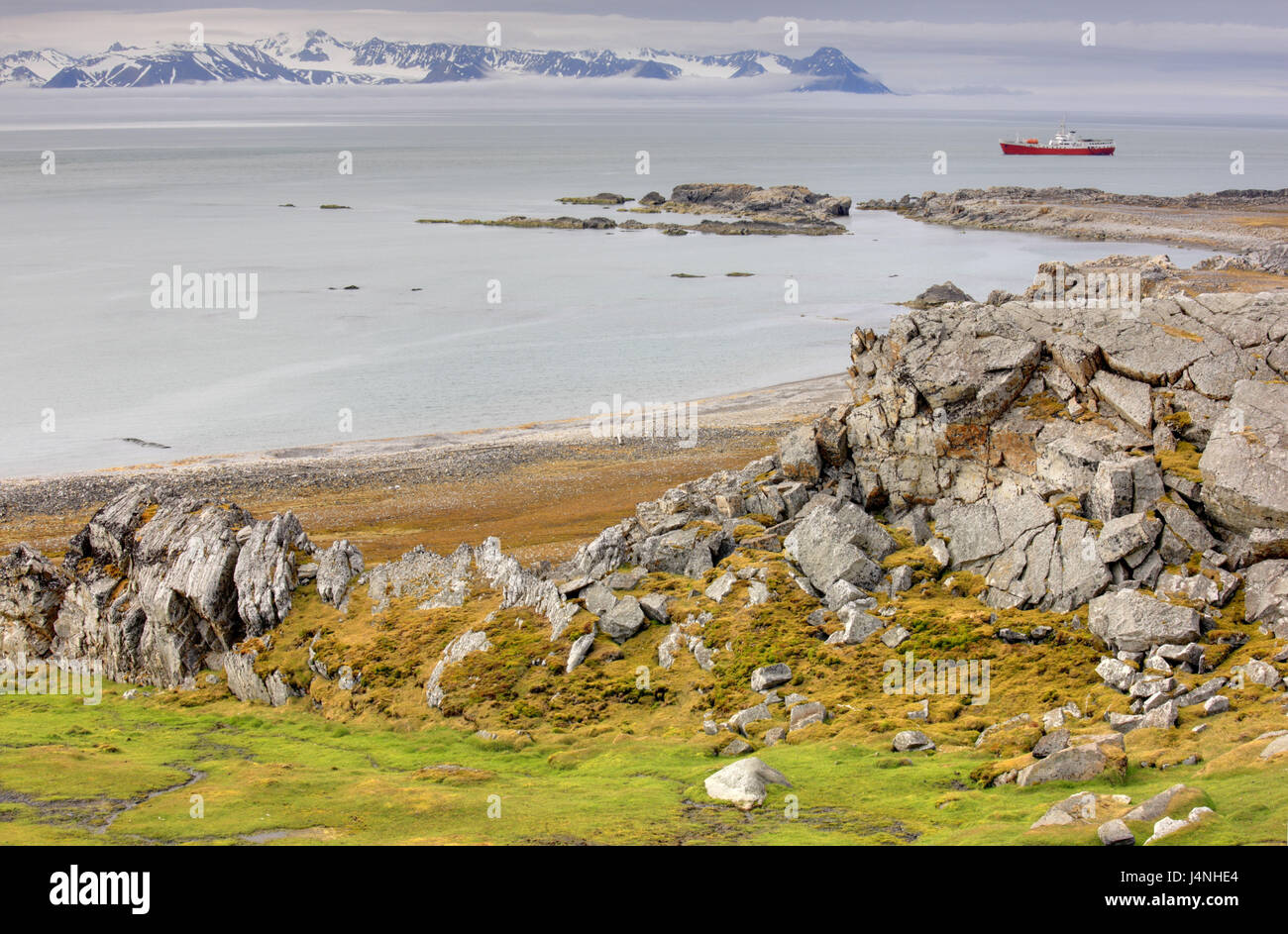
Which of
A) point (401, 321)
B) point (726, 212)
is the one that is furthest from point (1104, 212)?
point (401, 321)

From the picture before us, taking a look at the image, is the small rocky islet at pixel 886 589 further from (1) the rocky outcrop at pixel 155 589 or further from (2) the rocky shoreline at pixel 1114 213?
(2) the rocky shoreline at pixel 1114 213

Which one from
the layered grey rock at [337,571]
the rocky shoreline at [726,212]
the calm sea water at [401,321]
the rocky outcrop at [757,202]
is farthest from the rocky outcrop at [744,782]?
the rocky outcrop at [757,202]

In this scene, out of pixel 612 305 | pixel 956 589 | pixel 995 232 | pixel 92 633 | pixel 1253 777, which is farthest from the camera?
pixel 995 232

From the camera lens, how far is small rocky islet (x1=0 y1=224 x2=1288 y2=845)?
2477 cm

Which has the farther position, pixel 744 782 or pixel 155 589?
pixel 155 589

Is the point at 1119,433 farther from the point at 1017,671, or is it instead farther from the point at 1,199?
the point at 1,199

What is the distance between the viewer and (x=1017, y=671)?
26297 mm

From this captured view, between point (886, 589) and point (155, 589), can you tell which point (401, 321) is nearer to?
point (155, 589)

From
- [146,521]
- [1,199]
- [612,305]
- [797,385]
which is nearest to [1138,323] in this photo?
[146,521]

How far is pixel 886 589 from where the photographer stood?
3056 cm

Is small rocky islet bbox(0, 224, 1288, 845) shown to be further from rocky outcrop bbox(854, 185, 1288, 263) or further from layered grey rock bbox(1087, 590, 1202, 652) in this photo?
rocky outcrop bbox(854, 185, 1288, 263)

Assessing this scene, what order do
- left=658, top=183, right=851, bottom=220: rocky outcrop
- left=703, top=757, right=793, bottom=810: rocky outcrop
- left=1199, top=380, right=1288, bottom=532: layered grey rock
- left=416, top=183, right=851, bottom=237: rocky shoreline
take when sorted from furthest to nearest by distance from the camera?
1. left=658, top=183, right=851, bottom=220: rocky outcrop
2. left=416, top=183, right=851, bottom=237: rocky shoreline
3. left=1199, top=380, right=1288, bottom=532: layered grey rock
4. left=703, top=757, right=793, bottom=810: rocky outcrop

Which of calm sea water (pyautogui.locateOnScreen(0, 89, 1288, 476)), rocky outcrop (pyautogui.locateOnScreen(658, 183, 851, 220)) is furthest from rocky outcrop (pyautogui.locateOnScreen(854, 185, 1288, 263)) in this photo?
rocky outcrop (pyautogui.locateOnScreen(658, 183, 851, 220))
